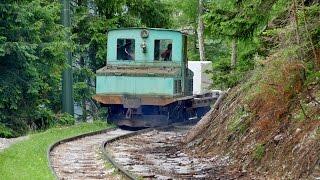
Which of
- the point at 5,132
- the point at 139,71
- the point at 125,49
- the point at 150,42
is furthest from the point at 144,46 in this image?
the point at 5,132

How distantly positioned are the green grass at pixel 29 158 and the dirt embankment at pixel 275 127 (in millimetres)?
3473

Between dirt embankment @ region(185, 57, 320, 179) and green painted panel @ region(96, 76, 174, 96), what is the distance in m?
7.05

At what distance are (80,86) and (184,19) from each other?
1791 cm

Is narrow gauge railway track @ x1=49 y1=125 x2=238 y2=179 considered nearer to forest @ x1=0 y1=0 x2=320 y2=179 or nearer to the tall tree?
forest @ x1=0 y1=0 x2=320 y2=179

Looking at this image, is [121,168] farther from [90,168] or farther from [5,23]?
[5,23]

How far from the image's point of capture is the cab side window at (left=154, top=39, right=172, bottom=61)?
2289cm

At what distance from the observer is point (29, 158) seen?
14062 millimetres

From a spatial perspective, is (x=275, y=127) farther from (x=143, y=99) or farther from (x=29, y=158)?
(x=143, y=99)

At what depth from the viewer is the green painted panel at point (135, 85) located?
21.4m

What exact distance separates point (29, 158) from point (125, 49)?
32.5 ft

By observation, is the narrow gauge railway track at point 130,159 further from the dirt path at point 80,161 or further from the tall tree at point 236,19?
the tall tree at point 236,19

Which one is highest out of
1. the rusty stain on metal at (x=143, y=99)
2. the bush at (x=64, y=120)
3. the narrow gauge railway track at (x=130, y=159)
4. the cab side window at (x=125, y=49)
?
the cab side window at (x=125, y=49)

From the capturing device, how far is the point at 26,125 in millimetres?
24219

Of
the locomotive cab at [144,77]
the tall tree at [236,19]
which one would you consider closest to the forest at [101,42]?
the tall tree at [236,19]
